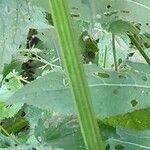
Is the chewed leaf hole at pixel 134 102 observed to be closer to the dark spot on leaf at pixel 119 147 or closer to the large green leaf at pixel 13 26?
the dark spot on leaf at pixel 119 147

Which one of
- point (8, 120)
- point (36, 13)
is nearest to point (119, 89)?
point (36, 13)

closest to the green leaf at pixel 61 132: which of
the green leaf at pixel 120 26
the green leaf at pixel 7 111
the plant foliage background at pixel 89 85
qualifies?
the plant foliage background at pixel 89 85

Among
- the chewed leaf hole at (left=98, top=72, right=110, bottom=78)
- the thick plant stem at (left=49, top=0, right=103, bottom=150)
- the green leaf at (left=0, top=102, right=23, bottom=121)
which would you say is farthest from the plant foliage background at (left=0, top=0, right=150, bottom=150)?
the green leaf at (left=0, top=102, right=23, bottom=121)

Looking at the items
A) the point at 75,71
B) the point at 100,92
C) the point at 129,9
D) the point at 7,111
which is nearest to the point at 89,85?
the point at 100,92

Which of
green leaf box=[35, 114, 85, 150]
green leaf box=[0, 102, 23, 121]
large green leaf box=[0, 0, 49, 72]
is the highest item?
large green leaf box=[0, 0, 49, 72]

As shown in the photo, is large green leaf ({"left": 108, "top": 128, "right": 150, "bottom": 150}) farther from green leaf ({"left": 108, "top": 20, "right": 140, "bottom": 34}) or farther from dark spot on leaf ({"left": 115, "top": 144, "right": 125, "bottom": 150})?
green leaf ({"left": 108, "top": 20, "right": 140, "bottom": 34})

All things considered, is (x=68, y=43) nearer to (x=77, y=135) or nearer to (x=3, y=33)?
(x=3, y=33)
